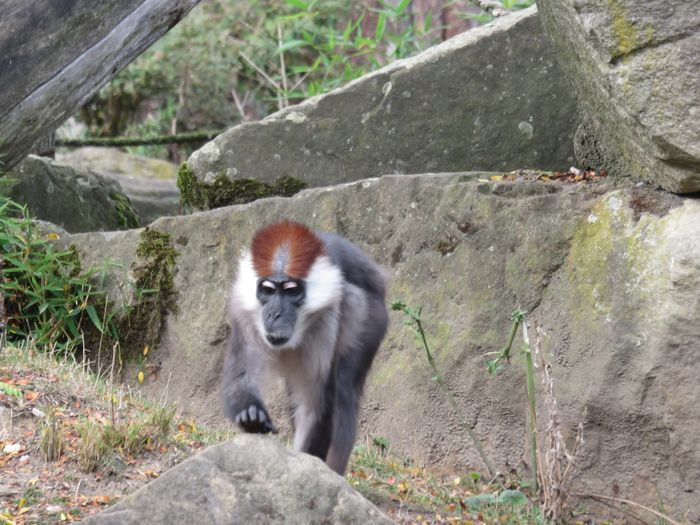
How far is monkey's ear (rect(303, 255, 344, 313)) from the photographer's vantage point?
5.04 m

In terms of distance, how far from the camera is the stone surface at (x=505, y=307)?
5582 millimetres

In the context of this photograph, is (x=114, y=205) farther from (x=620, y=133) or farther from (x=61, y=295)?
(x=620, y=133)

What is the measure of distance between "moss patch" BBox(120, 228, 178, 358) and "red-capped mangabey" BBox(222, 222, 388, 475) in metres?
2.28

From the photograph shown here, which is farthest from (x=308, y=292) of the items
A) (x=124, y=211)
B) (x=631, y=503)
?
(x=124, y=211)

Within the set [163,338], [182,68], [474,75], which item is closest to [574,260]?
[474,75]

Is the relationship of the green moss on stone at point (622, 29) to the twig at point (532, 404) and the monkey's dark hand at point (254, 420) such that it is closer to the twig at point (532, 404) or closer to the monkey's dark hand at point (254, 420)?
the twig at point (532, 404)

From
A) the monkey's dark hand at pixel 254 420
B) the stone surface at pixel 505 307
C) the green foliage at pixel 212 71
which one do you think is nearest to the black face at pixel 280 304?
the monkey's dark hand at pixel 254 420

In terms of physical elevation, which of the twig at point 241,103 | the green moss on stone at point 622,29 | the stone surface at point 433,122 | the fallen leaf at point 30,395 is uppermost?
the green moss on stone at point 622,29

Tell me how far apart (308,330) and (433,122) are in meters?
3.17

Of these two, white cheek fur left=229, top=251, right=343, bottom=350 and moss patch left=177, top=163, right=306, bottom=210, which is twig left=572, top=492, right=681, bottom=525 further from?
moss patch left=177, top=163, right=306, bottom=210

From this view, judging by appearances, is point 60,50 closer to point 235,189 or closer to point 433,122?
point 235,189

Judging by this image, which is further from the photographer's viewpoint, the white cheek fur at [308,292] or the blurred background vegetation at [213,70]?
the blurred background vegetation at [213,70]

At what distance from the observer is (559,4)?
5.65 meters

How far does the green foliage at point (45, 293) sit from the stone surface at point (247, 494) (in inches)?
137
